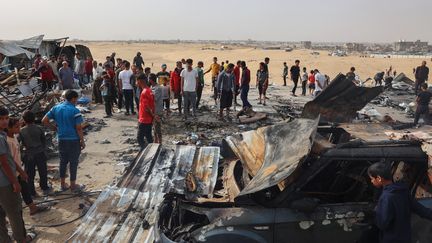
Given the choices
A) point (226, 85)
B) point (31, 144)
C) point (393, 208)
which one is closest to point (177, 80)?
point (226, 85)

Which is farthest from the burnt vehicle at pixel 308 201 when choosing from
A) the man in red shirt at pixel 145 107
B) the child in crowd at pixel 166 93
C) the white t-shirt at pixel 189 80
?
the child in crowd at pixel 166 93

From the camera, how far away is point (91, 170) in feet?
26.9

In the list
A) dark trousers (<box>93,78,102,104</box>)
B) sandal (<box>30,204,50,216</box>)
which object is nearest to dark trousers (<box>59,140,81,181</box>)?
sandal (<box>30,204,50,216</box>)

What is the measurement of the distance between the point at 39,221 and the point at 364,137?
4.78 metres

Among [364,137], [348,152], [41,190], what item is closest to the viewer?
[348,152]

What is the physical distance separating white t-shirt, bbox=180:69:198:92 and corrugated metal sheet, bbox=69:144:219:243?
4357mm

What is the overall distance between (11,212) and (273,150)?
3288 millimetres

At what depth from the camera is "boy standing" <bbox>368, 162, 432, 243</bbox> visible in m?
3.42

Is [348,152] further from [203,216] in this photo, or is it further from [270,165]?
[203,216]

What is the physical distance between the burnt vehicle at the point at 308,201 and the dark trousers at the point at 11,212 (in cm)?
194

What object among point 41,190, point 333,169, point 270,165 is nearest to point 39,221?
point 41,190

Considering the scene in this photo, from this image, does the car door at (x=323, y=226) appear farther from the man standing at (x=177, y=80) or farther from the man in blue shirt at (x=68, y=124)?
the man standing at (x=177, y=80)

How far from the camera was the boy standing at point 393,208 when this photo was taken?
3.42 meters

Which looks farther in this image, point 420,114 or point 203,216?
point 420,114
